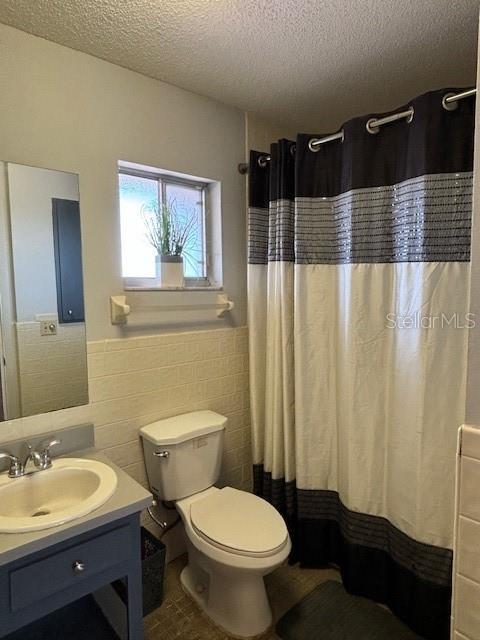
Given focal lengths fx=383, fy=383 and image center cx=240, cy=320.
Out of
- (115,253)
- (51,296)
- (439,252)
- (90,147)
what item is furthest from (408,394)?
(90,147)

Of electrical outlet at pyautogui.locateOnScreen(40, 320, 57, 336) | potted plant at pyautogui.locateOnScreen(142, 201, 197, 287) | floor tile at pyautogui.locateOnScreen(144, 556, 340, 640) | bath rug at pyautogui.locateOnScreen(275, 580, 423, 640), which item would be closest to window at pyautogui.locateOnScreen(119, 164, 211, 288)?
potted plant at pyautogui.locateOnScreen(142, 201, 197, 287)

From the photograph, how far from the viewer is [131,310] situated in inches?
67.4

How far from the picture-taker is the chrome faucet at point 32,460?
1339 mm

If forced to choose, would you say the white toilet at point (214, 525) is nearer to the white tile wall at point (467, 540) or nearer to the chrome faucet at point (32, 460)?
the chrome faucet at point (32, 460)

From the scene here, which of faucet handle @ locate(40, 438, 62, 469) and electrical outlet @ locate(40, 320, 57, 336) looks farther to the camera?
electrical outlet @ locate(40, 320, 57, 336)

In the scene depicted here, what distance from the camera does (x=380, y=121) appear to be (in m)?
1.55

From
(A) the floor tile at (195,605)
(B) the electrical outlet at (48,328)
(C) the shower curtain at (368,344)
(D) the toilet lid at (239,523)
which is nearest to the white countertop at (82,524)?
(D) the toilet lid at (239,523)

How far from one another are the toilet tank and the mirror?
15.1 inches

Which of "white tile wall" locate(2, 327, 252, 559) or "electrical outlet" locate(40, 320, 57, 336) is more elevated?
"electrical outlet" locate(40, 320, 57, 336)

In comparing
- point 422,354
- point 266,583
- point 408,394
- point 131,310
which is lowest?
point 266,583

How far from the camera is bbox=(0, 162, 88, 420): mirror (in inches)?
55.6

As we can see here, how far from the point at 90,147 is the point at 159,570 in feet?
5.92

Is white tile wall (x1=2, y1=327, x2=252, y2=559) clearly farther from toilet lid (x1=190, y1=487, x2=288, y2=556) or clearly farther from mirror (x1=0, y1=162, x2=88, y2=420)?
toilet lid (x1=190, y1=487, x2=288, y2=556)

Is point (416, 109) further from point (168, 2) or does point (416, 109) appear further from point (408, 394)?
point (408, 394)
